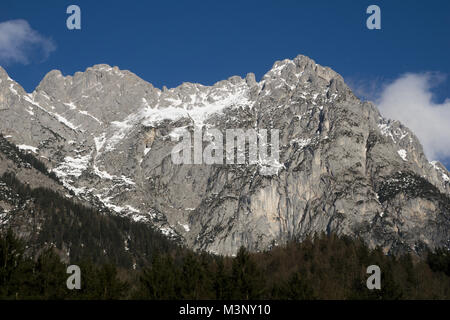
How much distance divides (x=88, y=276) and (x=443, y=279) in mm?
100184

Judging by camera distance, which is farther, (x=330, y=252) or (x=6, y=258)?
(x=330, y=252)
